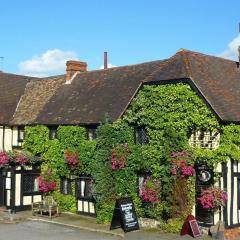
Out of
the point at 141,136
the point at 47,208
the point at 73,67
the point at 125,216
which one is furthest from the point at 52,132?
the point at 125,216

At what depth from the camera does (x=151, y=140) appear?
845 inches

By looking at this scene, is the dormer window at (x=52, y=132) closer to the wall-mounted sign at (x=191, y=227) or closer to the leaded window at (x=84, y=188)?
the leaded window at (x=84, y=188)

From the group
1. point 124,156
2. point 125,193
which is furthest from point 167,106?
point 125,193

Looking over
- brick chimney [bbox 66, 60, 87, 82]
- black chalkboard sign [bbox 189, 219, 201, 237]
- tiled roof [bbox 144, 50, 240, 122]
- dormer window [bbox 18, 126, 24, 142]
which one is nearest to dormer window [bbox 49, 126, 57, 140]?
dormer window [bbox 18, 126, 24, 142]

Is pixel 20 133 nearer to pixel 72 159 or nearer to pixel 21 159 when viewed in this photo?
pixel 21 159

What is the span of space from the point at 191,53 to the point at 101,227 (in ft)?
30.2

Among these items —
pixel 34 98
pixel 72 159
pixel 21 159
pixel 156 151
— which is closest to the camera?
pixel 156 151

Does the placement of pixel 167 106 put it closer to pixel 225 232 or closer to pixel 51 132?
pixel 225 232

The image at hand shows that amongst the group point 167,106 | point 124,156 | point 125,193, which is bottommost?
point 125,193

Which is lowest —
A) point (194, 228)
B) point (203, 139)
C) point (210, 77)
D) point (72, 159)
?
point (194, 228)

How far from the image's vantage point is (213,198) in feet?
62.4

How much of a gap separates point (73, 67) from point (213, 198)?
589 inches

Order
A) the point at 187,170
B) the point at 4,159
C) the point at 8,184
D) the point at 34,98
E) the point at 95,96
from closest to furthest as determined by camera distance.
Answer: the point at 187,170, the point at 4,159, the point at 8,184, the point at 95,96, the point at 34,98

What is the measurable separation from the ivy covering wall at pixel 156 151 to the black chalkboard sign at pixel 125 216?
0.82 metres
